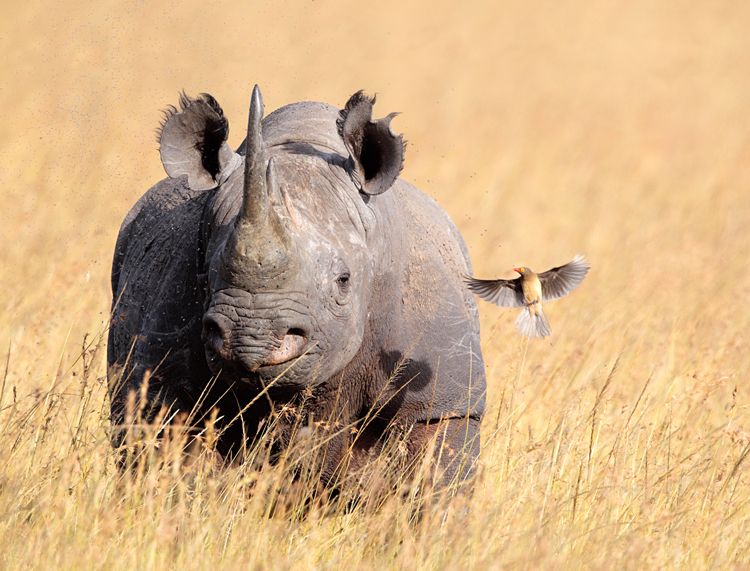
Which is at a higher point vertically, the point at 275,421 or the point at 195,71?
the point at 195,71

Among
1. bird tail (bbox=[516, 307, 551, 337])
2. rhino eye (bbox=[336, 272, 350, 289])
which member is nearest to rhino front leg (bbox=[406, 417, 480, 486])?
bird tail (bbox=[516, 307, 551, 337])

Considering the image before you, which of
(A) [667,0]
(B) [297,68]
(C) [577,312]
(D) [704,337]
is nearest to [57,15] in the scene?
(B) [297,68]

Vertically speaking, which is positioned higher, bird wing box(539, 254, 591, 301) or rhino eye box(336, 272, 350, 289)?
bird wing box(539, 254, 591, 301)

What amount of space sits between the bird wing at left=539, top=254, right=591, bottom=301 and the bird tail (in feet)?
0.68

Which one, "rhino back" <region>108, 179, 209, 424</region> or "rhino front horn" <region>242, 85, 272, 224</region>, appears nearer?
"rhino front horn" <region>242, 85, 272, 224</region>

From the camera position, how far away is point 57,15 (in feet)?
55.2

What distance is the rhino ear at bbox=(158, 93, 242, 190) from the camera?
573 centimetres

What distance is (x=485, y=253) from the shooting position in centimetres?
1309

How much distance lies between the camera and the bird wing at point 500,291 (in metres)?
5.85

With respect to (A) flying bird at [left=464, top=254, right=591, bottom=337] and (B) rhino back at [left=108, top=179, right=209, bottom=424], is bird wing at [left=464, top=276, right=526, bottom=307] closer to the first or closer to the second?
(A) flying bird at [left=464, top=254, right=591, bottom=337]

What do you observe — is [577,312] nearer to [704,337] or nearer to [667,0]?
[704,337]

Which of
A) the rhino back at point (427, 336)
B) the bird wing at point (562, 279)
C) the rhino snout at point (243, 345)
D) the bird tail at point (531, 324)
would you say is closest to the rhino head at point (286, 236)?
the rhino snout at point (243, 345)

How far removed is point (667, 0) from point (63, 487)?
80.3ft

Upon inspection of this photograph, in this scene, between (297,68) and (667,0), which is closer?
(297,68)
